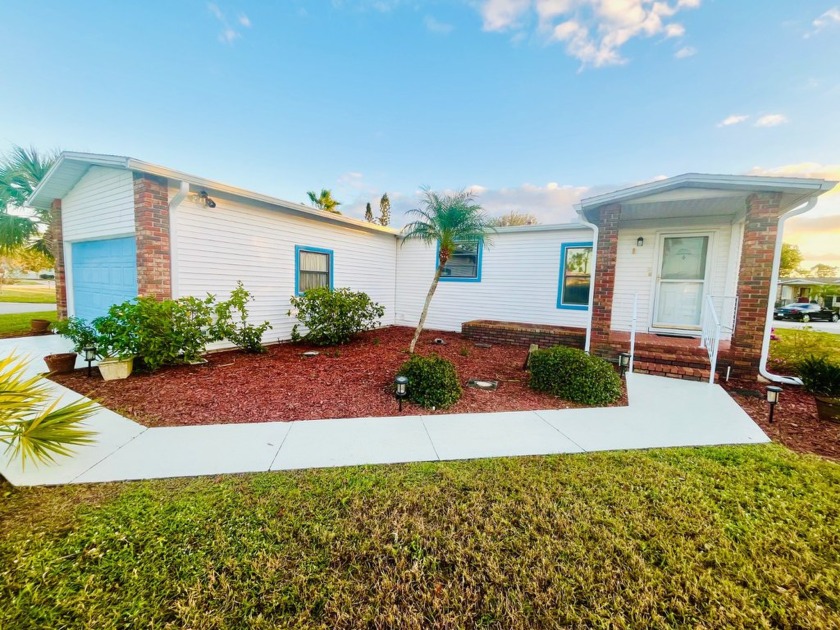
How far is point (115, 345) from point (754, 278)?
385 inches

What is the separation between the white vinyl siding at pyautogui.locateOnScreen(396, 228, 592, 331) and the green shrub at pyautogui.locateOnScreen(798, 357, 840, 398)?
4.22m

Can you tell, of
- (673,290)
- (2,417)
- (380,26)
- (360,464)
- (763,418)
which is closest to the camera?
(2,417)

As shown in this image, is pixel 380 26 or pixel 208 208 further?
pixel 380 26

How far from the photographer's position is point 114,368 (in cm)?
488

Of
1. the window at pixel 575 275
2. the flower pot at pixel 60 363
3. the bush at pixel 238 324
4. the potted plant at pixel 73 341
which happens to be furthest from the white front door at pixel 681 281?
the flower pot at pixel 60 363

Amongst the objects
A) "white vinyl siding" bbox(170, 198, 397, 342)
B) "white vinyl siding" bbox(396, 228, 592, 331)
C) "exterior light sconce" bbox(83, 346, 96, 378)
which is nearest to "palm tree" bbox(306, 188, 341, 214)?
"white vinyl siding" bbox(396, 228, 592, 331)

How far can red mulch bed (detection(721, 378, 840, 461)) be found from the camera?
3404 mm

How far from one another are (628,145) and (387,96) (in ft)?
23.4

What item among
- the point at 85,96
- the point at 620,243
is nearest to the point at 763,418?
the point at 620,243

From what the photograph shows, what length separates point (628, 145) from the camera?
943cm

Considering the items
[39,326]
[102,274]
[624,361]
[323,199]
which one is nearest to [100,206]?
[102,274]

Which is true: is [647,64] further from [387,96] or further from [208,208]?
[208,208]

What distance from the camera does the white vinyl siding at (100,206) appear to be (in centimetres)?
603

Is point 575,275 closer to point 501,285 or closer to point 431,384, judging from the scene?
point 501,285
